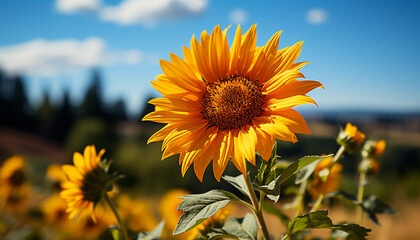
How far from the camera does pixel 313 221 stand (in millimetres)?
1038

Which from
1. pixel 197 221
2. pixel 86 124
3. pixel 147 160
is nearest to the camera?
pixel 197 221

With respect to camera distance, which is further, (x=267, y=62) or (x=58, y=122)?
(x=58, y=122)

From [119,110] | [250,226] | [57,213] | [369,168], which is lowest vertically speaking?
[57,213]

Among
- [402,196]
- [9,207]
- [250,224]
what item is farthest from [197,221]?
[402,196]

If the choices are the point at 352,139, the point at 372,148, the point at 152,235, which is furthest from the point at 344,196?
the point at 152,235

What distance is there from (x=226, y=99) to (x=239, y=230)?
49 cm

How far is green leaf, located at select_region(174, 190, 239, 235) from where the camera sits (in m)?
0.97

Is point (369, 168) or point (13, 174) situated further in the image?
point (13, 174)

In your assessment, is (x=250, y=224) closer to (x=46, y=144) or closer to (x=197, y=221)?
(x=197, y=221)

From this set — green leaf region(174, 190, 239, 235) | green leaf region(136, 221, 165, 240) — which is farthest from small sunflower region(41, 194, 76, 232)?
green leaf region(174, 190, 239, 235)

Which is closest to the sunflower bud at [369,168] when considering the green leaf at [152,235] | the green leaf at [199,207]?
the green leaf at [199,207]

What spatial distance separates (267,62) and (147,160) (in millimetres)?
22854

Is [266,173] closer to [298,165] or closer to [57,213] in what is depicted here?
[298,165]

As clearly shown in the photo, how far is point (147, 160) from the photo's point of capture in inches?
919
